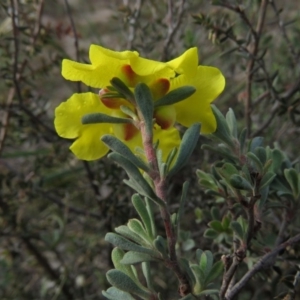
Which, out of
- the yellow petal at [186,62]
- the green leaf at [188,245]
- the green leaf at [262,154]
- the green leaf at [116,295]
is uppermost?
the yellow petal at [186,62]

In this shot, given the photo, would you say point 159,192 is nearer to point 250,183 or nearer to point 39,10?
point 250,183

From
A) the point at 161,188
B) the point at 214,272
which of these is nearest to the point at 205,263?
the point at 214,272

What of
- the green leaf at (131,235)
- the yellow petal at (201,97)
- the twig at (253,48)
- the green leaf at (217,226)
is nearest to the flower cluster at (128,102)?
the yellow petal at (201,97)

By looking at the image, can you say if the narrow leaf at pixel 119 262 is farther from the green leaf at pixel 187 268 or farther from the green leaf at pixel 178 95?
the green leaf at pixel 178 95

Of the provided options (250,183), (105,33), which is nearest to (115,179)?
(250,183)

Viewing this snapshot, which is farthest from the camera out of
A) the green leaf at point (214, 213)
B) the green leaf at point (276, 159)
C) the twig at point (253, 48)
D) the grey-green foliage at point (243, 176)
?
the twig at point (253, 48)
